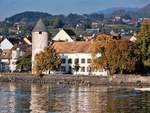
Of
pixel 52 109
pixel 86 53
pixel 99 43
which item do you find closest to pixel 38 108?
pixel 52 109

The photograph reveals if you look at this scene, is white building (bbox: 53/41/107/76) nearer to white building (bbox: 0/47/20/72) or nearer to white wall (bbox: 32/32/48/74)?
white wall (bbox: 32/32/48/74)

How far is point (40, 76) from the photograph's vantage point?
95375mm

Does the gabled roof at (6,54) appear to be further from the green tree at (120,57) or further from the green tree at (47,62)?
the green tree at (120,57)

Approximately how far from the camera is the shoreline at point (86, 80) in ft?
279

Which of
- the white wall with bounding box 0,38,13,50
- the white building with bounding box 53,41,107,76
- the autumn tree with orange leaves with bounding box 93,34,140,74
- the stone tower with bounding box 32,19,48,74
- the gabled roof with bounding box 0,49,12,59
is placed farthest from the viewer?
the white wall with bounding box 0,38,13,50

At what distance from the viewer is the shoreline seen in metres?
85.1

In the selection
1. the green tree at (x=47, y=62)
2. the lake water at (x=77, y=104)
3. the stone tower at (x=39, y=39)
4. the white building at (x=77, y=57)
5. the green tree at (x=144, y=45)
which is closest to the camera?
the lake water at (x=77, y=104)

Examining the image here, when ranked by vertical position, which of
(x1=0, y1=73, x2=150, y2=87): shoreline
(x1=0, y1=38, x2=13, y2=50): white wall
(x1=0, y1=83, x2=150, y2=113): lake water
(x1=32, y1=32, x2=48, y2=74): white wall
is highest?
(x1=0, y1=38, x2=13, y2=50): white wall

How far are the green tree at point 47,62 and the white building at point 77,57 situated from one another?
16.5 ft

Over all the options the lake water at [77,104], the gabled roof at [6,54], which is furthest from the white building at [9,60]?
the lake water at [77,104]

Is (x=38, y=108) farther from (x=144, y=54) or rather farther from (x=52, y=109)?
(x=144, y=54)

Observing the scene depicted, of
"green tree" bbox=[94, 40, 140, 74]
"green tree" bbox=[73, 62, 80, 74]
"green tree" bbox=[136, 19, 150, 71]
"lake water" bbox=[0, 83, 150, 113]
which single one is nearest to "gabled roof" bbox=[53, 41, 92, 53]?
"green tree" bbox=[73, 62, 80, 74]

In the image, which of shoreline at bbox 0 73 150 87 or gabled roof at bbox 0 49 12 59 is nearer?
shoreline at bbox 0 73 150 87

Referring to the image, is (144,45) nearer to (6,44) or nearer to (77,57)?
(77,57)
